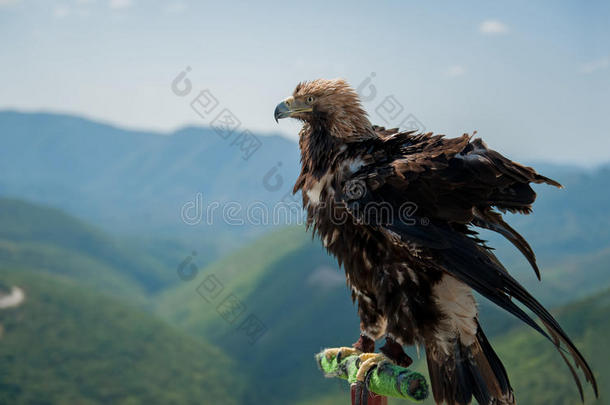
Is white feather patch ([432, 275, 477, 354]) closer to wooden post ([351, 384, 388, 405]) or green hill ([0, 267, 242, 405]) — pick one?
wooden post ([351, 384, 388, 405])

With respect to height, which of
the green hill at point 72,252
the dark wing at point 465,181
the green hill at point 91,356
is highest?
the green hill at point 72,252

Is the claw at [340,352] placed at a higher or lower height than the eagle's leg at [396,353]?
higher

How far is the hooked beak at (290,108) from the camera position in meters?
6.00

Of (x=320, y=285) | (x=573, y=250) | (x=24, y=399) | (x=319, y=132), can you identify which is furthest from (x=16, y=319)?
(x=573, y=250)

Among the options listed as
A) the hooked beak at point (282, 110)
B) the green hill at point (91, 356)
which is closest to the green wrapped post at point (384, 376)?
the hooked beak at point (282, 110)

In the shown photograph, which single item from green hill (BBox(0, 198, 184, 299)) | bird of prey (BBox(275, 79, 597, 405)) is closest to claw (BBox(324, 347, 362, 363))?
bird of prey (BBox(275, 79, 597, 405))

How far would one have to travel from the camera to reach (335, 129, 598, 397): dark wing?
187 inches

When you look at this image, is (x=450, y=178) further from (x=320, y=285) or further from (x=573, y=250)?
(x=573, y=250)

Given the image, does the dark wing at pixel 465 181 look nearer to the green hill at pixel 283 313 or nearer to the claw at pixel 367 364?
the claw at pixel 367 364

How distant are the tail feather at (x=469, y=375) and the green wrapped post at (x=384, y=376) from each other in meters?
0.57

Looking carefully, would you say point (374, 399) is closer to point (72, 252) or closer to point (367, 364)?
point (367, 364)

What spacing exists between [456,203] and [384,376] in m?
1.76

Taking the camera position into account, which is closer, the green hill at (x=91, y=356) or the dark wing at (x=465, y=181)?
the dark wing at (x=465, y=181)

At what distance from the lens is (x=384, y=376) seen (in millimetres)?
5125
